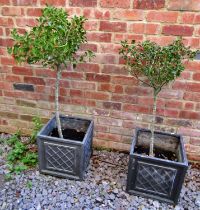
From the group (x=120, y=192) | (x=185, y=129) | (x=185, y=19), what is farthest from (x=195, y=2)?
(x=120, y=192)

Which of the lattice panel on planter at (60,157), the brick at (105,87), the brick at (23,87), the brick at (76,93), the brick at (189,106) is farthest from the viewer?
the brick at (23,87)

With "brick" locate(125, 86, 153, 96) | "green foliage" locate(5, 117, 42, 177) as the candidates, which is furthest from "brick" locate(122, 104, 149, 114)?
"green foliage" locate(5, 117, 42, 177)

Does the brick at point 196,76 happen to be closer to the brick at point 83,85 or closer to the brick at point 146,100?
the brick at point 146,100

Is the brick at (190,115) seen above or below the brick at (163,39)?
below

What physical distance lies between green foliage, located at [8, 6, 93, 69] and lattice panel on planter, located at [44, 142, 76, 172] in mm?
690

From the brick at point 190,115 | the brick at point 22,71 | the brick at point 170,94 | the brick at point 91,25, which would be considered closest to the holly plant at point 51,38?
the brick at point 91,25

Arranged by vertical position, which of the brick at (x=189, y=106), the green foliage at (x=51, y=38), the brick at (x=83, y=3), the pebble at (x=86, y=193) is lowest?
the pebble at (x=86, y=193)

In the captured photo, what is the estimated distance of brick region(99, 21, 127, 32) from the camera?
6.34 feet

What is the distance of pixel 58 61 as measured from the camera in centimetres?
174

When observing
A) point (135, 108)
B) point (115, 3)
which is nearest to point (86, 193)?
point (135, 108)

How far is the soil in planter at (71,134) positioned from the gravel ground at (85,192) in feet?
1.02

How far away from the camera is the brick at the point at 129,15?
187 centimetres

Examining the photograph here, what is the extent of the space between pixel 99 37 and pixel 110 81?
1.25 ft

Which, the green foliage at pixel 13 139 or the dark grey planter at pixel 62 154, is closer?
the dark grey planter at pixel 62 154
